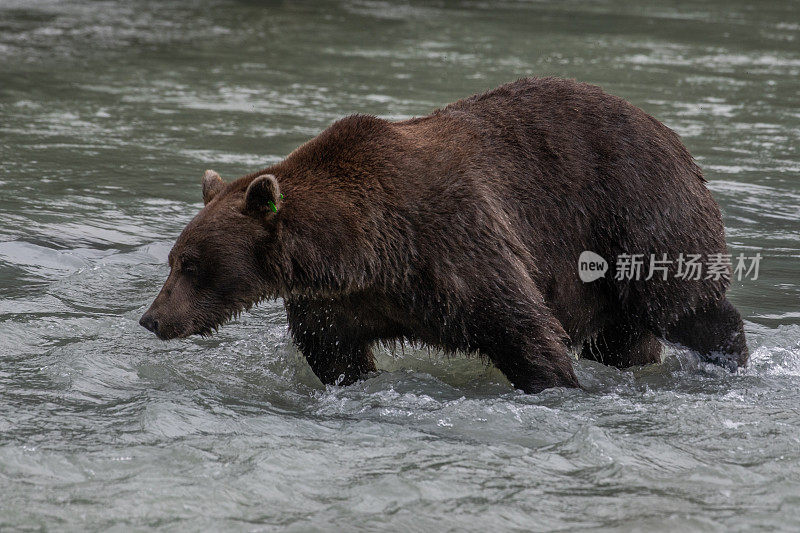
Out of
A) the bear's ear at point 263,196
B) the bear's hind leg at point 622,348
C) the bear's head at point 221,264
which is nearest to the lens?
the bear's ear at point 263,196

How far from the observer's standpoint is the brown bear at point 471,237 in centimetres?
584

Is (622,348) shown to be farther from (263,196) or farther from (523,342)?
(263,196)

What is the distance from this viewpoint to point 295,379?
22.4ft

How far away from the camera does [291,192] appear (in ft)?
19.3

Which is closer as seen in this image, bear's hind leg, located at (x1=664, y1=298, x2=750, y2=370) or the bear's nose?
the bear's nose

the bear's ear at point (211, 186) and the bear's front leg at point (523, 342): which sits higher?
the bear's ear at point (211, 186)

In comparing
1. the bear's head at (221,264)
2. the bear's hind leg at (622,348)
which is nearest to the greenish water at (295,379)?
the bear's hind leg at (622,348)

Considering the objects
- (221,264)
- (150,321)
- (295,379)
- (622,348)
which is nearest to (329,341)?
(295,379)

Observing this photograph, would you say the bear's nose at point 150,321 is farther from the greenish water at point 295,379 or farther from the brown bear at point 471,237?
the greenish water at point 295,379

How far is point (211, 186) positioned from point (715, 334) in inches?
125

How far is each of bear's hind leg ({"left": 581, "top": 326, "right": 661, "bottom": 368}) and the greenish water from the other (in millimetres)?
89

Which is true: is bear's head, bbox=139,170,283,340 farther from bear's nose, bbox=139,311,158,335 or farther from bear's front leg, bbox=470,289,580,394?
bear's front leg, bbox=470,289,580,394

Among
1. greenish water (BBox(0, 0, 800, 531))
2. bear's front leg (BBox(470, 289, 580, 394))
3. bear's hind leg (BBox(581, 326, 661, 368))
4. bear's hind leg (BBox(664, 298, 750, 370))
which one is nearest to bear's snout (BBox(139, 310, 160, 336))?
greenish water (BBox(0, 0, 800, 531))

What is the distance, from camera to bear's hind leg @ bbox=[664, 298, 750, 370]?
22.3 ft
